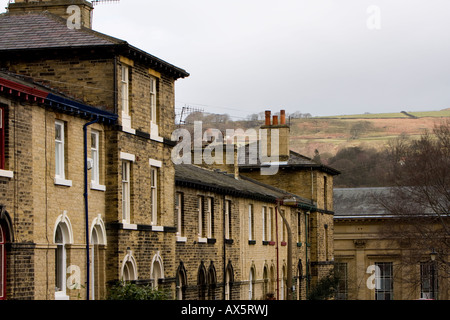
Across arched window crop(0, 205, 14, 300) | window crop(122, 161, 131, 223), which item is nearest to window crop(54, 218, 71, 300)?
arched window crop(0, 205, 14, 300)

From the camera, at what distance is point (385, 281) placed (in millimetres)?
83125

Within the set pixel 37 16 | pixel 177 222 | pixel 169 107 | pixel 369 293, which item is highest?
pixel 37 16

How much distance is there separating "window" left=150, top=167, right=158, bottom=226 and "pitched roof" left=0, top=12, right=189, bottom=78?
12.2 ft

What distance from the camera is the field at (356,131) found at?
176m

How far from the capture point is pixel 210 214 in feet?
139

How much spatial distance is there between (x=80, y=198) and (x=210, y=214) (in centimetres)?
1430

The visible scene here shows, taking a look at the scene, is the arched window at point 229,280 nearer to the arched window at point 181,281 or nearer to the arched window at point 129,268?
the arched window at point 181,281

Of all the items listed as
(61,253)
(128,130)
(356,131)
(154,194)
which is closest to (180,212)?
(154,194)

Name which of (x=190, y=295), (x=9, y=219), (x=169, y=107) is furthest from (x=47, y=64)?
(x=190, y=295)

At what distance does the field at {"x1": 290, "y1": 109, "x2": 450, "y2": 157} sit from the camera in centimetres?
17550

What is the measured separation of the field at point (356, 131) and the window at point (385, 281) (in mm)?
85561

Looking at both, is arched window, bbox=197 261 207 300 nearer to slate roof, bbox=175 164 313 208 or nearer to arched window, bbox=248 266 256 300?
slate roof, bbox=175 164 313 208
